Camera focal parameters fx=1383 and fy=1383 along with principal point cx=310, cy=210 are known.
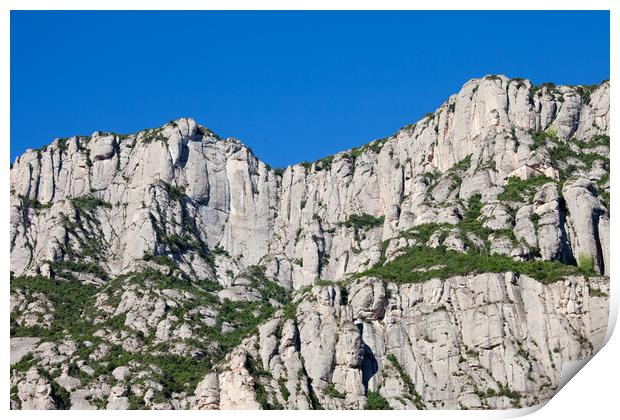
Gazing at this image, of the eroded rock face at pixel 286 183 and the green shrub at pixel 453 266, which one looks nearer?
the green shrub at pixel 453 266

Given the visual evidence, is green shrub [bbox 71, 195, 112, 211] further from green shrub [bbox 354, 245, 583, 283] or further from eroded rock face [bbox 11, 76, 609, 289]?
green shrub [bbox 354, 245, 583, 283]

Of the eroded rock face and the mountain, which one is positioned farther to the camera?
the eroded rock face

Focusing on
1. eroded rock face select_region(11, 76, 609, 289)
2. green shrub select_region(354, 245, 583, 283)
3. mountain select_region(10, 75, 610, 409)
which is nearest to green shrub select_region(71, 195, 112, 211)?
mountain select_region(10, 75, 610, 409)

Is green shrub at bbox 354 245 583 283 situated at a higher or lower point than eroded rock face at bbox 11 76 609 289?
lower

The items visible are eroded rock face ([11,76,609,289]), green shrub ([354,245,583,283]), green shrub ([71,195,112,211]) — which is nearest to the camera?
green shrub ([354,245,583,283])

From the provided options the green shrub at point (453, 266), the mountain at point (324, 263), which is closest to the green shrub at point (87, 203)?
the mountain at point (324, 263)

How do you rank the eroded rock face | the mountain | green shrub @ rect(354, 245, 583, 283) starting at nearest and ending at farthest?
1. the mountain
2. green shrub @ rect(354, 245, 583, 283)
3. the eroded rock face

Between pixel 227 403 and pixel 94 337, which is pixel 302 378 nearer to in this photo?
pixel 227 403

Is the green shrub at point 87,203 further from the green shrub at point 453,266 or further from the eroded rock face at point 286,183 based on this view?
the green shrub at point 453,266
